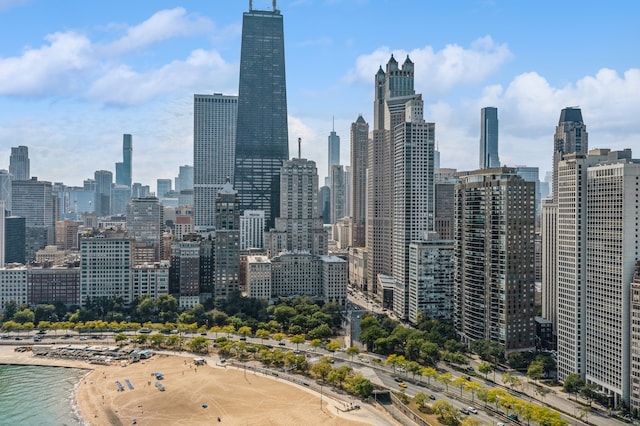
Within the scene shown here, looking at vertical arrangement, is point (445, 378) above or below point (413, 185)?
below

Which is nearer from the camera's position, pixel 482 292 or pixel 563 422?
pixel 563 422

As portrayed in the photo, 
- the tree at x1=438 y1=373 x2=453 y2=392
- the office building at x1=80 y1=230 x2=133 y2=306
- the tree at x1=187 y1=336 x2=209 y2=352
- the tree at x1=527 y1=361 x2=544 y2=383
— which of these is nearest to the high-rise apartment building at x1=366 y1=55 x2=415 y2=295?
the tree at x1=187 y1=336 x2=209 y2=352

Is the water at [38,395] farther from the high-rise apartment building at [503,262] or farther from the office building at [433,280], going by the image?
the office building at [433,280]

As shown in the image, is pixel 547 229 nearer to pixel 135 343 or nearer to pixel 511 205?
pixel 511 205

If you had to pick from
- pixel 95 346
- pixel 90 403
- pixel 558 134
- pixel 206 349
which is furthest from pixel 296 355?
pixel 558 134

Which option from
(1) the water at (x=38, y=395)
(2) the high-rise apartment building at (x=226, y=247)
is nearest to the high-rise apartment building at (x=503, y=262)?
(2) the high-rise apartment building at (x=226, y=247)

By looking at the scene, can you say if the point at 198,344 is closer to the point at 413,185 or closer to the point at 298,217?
the point at 413,185

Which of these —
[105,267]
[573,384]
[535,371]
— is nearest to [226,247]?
[105,267]
